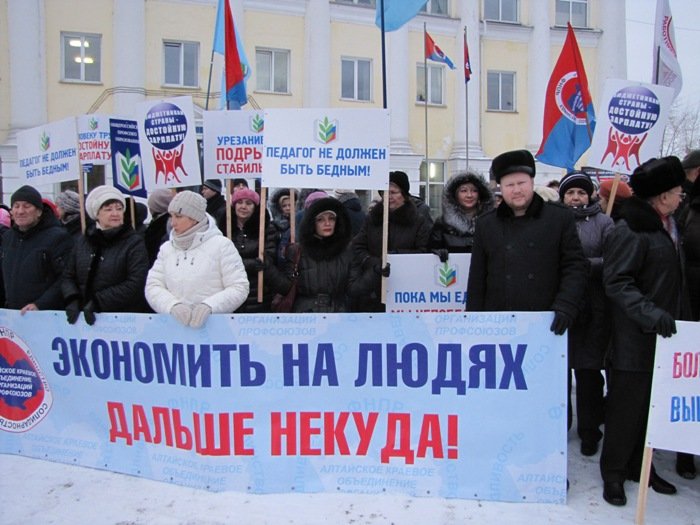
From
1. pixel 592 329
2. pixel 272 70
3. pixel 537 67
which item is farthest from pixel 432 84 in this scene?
pixel 592 329

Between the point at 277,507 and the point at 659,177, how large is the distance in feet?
9.40

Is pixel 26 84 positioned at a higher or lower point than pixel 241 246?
higher

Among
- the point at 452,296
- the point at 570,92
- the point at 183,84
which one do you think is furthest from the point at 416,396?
the point at 183,84

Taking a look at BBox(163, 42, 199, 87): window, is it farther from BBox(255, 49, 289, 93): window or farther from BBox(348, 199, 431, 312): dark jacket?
BBox(348, 199, 431, 312): dark jacket

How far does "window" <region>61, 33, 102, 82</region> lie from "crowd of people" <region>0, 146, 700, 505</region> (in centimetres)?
1313

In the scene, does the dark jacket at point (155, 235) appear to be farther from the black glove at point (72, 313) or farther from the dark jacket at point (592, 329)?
the dark jacket at point (592, 329)

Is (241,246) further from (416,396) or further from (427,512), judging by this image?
(427,512)

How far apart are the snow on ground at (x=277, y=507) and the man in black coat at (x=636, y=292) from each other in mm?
170

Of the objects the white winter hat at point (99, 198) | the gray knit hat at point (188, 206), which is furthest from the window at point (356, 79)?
the gray knit hat at point (188, 206)

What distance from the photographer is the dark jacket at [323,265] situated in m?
4.46

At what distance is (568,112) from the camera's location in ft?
21.8

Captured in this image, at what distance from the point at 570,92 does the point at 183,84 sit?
13.4 metres

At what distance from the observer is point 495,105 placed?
832 inches

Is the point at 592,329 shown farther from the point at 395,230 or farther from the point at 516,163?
the point at 395,230
